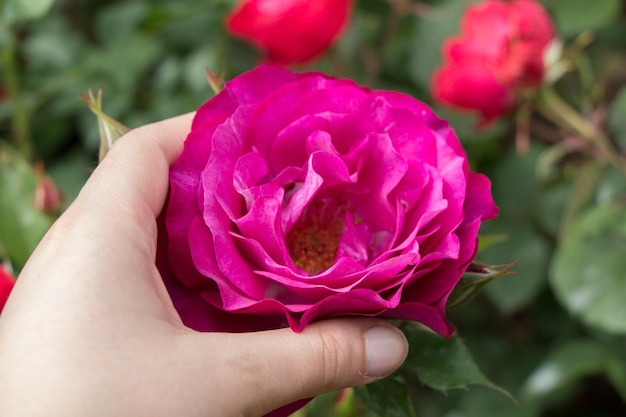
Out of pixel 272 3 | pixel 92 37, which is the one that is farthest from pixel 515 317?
pixel 92 37

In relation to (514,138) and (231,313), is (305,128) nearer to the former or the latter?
(231,313)

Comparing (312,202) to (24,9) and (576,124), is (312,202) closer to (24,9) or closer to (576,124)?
(24,9)

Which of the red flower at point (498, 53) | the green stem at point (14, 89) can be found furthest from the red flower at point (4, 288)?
the red flower at point (498, 53)

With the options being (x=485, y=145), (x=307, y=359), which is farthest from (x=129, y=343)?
(x=485, y=145)

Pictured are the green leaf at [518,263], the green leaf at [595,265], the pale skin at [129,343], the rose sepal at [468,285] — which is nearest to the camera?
the pale skin at [129,343]

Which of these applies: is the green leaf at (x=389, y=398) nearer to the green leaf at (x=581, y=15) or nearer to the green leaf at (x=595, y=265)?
the green leaf at (x=595, y=265)

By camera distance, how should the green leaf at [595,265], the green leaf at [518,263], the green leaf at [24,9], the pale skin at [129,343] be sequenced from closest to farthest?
the pale skin at [129,343] → the green leaf at [24,9] → the green leaf at [595,265] → the green leaf at [518,263]

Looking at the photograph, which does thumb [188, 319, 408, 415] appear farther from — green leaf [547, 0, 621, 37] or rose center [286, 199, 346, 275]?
green leaf [547, 0, 621, 37]
